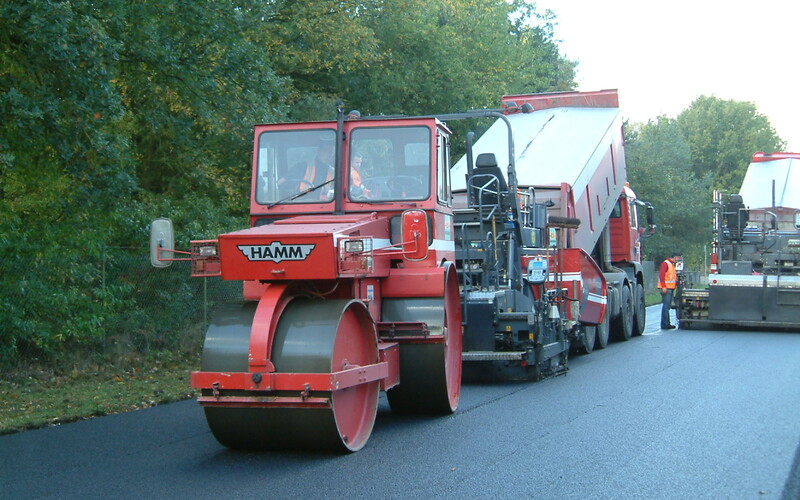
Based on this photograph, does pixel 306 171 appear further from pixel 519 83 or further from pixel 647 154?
pixel 647 154

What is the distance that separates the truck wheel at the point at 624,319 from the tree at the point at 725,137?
2174 inches

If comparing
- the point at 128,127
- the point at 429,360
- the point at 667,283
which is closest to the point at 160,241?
the point at 429,360

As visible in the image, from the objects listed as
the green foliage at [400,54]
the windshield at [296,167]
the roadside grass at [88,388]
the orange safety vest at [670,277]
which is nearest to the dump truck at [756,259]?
the orange safety vest at [670,277]

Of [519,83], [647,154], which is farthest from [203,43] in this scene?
[647,154]

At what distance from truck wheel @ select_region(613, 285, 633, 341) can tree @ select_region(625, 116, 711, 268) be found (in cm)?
2771

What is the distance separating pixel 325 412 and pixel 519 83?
22190 mm

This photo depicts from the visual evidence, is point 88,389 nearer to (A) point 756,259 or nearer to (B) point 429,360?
(B) point 429,360

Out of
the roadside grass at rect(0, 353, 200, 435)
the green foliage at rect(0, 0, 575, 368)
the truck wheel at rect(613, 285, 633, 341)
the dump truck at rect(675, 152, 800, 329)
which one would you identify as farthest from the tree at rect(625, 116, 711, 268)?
the roadside grass at rect(0, 353, 200, 435)

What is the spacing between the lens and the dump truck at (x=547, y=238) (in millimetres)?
12125

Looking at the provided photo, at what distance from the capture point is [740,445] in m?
7.95

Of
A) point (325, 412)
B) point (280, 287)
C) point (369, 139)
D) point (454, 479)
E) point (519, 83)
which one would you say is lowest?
point (454, 479)

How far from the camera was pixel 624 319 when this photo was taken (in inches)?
A: 725

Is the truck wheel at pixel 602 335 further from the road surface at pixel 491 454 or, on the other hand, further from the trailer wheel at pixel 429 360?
the trailer wheel at pixel 429 360

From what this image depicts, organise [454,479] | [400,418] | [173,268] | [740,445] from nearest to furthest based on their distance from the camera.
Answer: [454,479], [740,445], [400,418], [173,268]
